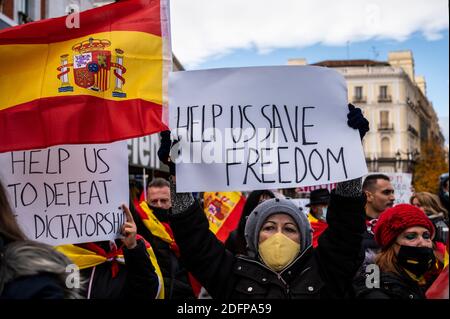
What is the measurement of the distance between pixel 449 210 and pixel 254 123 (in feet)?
13.5

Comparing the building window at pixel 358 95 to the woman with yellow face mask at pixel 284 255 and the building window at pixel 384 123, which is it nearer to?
the building window at pixel 384 123

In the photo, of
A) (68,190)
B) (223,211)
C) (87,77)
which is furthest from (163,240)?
(223,211)

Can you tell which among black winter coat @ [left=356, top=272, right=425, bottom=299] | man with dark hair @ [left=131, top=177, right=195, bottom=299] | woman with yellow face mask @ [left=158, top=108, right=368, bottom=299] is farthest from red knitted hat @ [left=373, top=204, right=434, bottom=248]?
man with dark hair @ [left=131, top=177, right=195, bottom=299]

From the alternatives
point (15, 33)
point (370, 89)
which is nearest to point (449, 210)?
point (15, 33)

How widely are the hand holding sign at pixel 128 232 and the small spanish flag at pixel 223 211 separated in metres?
3.65

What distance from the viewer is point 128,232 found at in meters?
3.30

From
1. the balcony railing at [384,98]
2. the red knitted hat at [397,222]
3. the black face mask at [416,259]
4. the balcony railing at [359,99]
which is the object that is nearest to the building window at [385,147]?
the balcony railing at [384,98]

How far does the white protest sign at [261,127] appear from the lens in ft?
9.84

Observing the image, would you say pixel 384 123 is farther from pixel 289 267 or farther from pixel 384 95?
pixel 289 267

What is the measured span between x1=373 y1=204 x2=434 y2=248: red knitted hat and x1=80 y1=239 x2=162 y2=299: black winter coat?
50.4 inches

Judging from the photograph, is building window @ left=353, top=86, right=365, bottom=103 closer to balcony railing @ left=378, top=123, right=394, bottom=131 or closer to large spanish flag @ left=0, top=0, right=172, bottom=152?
balcony railing @ left=378, top=123, right=394, bottom=131

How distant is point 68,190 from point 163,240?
101 cm

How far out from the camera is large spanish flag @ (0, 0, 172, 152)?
3.40 meters
